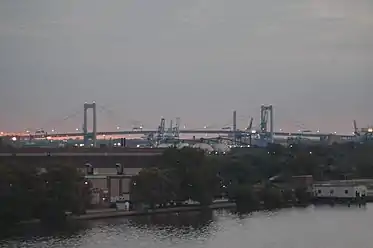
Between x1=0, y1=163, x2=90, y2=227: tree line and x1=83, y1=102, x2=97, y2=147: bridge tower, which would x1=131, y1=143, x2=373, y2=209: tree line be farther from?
x1=83, y1=102, x2=97, y2=147: bridge tower

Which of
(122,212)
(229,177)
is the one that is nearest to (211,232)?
(122,212)

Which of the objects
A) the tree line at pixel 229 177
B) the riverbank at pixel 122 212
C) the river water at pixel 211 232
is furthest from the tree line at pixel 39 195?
the tree line at pixel 229 177

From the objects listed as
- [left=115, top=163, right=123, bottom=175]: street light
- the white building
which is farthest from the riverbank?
the white building

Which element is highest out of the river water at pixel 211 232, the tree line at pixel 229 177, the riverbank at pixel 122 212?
the tree line at pixel 229 177

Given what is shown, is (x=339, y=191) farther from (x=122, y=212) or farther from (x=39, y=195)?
(x=39, y=195)

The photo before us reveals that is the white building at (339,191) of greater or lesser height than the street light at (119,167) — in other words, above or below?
below

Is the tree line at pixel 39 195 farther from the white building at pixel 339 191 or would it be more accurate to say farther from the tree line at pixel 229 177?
the white building at pixel 339 191

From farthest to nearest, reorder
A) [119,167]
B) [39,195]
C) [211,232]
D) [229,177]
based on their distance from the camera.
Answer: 1. [119,167]
2. [229,177]
3. [39,195]
4. [211,232]

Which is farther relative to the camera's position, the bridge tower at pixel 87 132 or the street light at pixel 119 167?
the bridge tower at pixel 87 132
